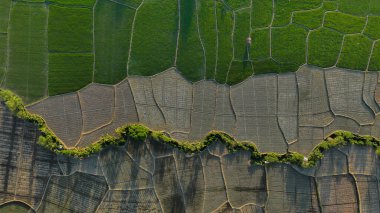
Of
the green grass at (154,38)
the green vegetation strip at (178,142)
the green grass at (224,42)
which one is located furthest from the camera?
the green grass at (224,42)

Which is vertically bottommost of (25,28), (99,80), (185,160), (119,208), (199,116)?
(119,208)

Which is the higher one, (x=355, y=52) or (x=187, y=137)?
(x=355, y=52)

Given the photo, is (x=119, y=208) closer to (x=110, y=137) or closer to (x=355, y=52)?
(x=110, y=137)

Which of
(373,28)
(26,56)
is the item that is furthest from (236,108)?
(26,56)

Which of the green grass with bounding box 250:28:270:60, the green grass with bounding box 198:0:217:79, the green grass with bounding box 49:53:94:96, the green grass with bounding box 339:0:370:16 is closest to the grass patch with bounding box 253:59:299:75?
the green grass with bounding box 250:28:270:60

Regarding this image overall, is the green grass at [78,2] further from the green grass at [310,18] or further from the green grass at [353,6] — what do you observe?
the green grass at [353,6]

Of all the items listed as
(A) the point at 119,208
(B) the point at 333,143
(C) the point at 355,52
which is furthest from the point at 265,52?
(A) the point at 119,208

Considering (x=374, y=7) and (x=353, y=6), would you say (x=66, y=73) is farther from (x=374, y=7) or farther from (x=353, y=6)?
(x=374, y=7)

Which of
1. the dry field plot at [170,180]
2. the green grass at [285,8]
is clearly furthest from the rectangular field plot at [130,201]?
the green grass at [285,8]
